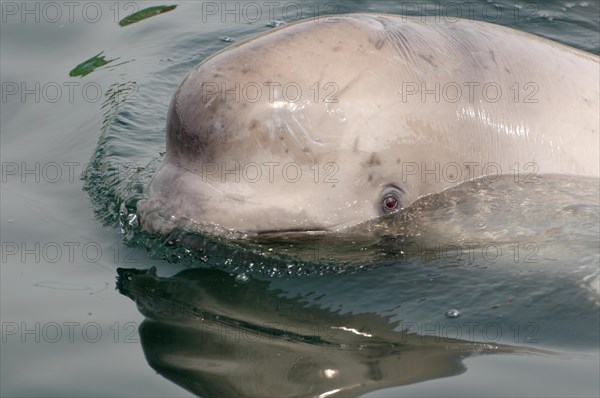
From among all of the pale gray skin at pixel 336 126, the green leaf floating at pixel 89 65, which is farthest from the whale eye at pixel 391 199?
the green leaf floating at pixel 89 65

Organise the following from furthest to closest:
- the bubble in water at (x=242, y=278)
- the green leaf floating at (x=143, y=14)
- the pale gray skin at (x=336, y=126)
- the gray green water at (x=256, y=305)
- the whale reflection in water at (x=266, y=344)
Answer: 1. the green leaf floating at (x=143, y=14)
2. the bubble in water at (x=242, y=278)
3. the pale gray skin at (x=336, y=126)
4. the gray green water at (x=256, y=305)
5. the whale reflection in water at (x=266, y=344)

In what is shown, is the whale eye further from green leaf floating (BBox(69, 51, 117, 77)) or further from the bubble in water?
green leaf floating (BBox(69, 51, 117, 77))

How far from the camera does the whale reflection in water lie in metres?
5.94

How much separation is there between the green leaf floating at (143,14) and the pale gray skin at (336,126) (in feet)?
17.2

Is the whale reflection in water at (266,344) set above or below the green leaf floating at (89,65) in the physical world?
below

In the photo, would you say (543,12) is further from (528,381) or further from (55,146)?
(528,381)

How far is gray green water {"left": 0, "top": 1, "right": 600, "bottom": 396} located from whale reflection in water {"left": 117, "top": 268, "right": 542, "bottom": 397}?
12mm

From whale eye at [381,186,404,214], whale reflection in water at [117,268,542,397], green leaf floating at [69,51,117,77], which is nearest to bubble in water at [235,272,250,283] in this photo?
whale reflection in water at [117,268,542,397]

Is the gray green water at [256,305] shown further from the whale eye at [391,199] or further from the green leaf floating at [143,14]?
the green leaf floating at [143,14]

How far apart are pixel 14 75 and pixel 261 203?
4686mm

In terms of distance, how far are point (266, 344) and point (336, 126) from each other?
1469 mm

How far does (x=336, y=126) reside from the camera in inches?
273

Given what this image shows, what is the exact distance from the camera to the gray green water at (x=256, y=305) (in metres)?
6.07

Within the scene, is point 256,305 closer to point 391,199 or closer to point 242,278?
point 242,278
